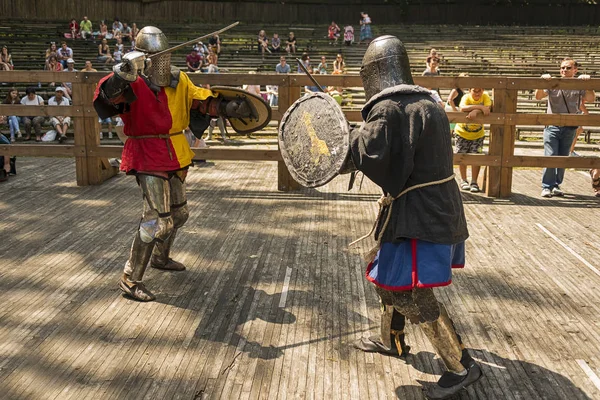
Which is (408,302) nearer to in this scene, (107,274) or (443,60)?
(107,274)

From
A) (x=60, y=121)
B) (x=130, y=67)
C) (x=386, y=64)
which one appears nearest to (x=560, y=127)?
(x=386, y=64)

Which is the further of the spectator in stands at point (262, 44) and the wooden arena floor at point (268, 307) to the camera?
the spectator in stands at point (262, 44)

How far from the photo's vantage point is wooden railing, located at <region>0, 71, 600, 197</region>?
7.77 metres

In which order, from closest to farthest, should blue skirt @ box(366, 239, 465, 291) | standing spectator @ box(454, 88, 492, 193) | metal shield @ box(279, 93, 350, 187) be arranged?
blue skirt @ box(366, 239, 465, 291)
metal shield @ box(279, 93, 350, 187)
standing spectator @ box(454, 88, 492, 193)

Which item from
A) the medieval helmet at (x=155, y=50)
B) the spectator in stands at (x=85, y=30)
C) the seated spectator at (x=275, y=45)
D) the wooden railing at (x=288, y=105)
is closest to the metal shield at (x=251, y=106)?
the medieval helmet at (x=155, y=50)

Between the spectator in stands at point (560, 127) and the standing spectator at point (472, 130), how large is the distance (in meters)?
0.80

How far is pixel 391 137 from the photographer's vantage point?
3.20 metres

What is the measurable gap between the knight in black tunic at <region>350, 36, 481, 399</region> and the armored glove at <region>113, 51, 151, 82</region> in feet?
5.08

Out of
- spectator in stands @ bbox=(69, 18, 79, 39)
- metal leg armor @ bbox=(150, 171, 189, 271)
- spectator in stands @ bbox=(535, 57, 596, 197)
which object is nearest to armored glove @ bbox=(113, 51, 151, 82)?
metal leg armor @ bbox=(150, 171, 189, 271)

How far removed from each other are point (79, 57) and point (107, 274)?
60.7 feet

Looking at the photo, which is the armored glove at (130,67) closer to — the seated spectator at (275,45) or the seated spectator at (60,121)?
the seated spectator at (60,121)

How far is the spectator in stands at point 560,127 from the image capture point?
8.06 meters

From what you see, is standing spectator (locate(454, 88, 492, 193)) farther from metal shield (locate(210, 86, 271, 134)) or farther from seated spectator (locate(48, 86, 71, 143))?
seated spectator (locate(48, 86, 71, 143))

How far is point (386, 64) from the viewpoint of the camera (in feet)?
11.0
